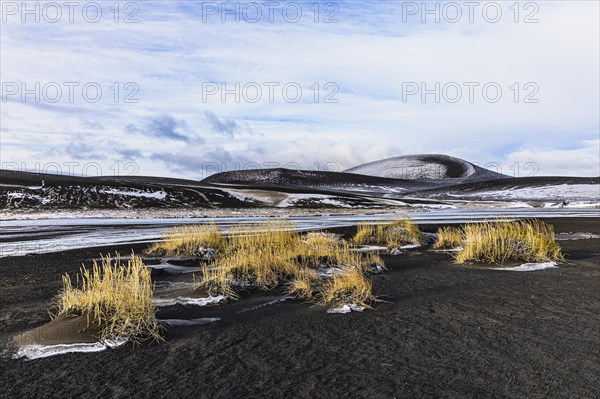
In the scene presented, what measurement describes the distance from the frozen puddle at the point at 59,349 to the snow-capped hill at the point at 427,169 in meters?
161

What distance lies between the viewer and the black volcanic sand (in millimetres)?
5262

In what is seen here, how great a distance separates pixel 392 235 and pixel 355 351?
Result: 45.2 feet

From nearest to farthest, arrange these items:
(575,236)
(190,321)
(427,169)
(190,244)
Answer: (190,321), (190,244), (575,236), (427,169)

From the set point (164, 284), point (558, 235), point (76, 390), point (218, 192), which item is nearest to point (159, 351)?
point (76, 390)

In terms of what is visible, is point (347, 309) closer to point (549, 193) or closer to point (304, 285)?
point (304, 285)

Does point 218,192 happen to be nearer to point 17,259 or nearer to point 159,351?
point 17,259

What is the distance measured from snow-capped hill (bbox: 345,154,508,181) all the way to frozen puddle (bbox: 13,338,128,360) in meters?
161

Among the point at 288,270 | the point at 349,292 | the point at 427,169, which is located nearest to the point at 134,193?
the point at 288,270

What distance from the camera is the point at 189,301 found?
907 centimetres

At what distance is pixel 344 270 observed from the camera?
11547mm

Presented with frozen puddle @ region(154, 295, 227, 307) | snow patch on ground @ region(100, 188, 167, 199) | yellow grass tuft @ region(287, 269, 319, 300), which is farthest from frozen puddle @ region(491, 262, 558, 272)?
snow patch on ground @ region(100, 188, 167, 199)

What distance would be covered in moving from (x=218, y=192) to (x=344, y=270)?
1967 inches

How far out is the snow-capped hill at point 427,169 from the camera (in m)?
167

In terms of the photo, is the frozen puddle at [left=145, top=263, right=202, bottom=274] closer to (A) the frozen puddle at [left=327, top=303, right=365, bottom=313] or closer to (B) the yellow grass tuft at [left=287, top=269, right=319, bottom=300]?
(B) the yellow grass tuft at [left=287, top=269, right=319, bottom=300]
